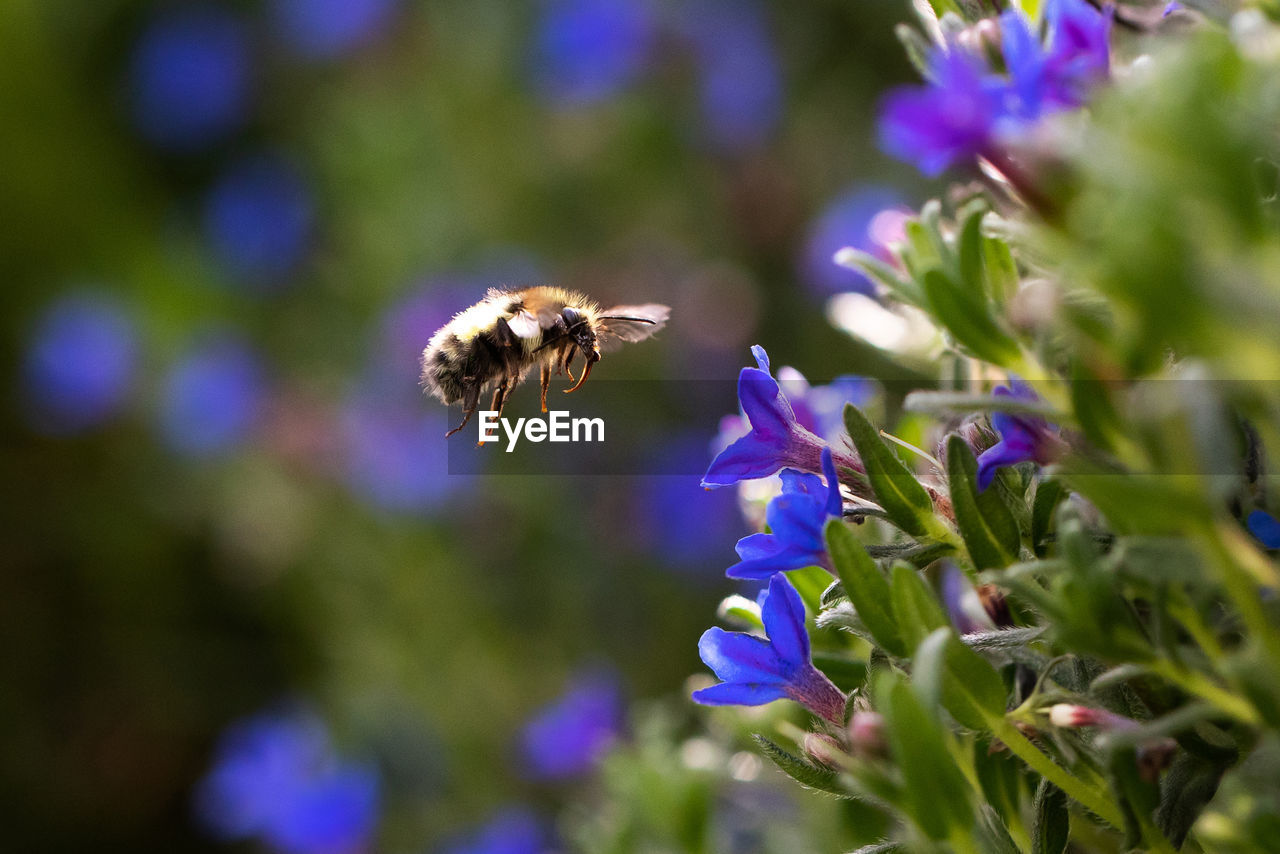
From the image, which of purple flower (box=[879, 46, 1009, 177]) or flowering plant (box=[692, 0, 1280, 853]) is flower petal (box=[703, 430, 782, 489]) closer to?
flowering plant (box=[692, 0, 1280, 853])

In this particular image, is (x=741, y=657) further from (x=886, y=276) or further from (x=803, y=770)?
(x=886, y=276)

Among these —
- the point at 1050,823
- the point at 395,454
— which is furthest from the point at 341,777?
the point at 1050,823

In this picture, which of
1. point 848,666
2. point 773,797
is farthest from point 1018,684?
point 773,797

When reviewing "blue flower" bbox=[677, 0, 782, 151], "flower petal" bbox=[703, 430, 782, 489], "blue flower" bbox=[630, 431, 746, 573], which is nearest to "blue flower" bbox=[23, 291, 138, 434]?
"blue flower" bbox=[630, 431, 746, 573]

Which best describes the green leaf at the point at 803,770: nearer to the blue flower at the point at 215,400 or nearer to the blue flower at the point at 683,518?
the blue flower at the point at 683,518

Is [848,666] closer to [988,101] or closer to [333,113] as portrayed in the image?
[988,101]

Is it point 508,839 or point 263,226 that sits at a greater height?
point 263,226
